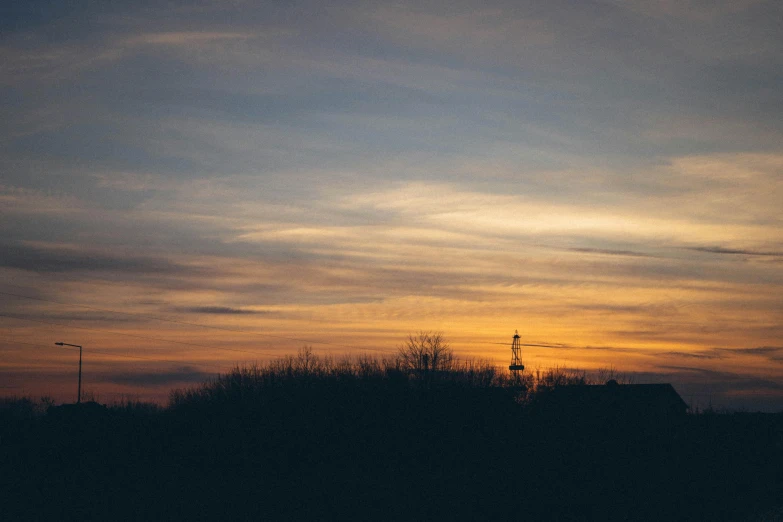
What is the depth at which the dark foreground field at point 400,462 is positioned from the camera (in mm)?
40031

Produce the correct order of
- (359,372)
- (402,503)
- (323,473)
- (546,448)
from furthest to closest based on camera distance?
(359,372)
(323,473)
(546,448)
(402,503)

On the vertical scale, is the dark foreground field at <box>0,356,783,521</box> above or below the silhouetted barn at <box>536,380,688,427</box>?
below

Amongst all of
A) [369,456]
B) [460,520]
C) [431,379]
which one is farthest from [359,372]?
[460,520]

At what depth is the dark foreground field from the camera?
131ft

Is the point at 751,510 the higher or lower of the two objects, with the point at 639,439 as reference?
lower

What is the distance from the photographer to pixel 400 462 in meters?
50.1

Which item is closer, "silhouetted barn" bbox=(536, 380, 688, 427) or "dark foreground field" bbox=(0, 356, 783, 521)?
"dark foreground field" bbox=(0, 356, 783, 521)

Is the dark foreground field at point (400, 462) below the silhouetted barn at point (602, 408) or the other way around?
below

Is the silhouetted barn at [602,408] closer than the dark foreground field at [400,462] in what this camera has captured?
No

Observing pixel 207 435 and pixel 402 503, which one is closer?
pixel 402 503

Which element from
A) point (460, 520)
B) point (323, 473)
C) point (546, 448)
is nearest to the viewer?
point (460, 520)

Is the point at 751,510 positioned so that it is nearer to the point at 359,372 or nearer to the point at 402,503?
the point at 402,503

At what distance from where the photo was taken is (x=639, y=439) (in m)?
44.2

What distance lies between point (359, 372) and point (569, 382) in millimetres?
18103
